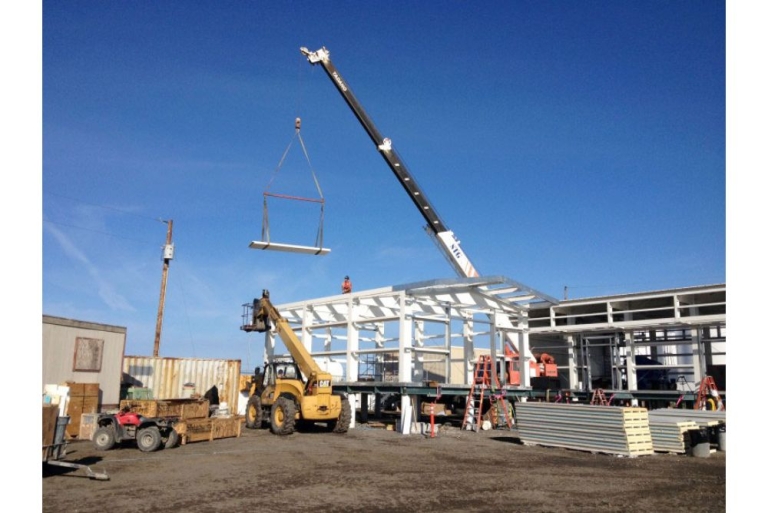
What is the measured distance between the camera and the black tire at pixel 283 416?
61.4 ft

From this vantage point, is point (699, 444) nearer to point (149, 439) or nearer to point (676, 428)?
point (676, 428)

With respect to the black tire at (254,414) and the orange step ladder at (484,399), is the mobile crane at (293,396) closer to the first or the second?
the black tire at (254,414)

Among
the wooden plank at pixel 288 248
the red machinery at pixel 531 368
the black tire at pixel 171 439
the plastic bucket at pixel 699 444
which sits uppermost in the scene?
the wooden plank at pixel 288 248

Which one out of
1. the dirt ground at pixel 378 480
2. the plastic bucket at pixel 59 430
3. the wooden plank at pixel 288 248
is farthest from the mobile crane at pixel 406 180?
the plastic bucket at pixel 59 430

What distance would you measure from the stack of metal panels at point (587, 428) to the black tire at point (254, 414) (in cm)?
904

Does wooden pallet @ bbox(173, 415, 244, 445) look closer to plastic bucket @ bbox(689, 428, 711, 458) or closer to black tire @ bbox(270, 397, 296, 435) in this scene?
black tire @ bbox(270, 397, 296, 435)

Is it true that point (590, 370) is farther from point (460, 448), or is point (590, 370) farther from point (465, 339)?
Result: point (460, 448)

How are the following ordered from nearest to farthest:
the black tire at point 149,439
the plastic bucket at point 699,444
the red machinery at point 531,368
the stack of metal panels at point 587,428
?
the black tire at point 149,439, the stack of metal panels at point 587,428, the plastic bucket at point 699,444, the red machinery at point 531,368

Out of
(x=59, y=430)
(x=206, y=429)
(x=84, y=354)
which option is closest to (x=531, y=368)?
(x=206, y=429)

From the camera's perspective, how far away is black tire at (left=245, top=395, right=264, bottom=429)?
21156 millimetres

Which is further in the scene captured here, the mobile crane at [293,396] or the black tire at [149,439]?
the mobile crane at [293,396]

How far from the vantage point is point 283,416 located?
18906mm

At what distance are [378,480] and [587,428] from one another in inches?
294
